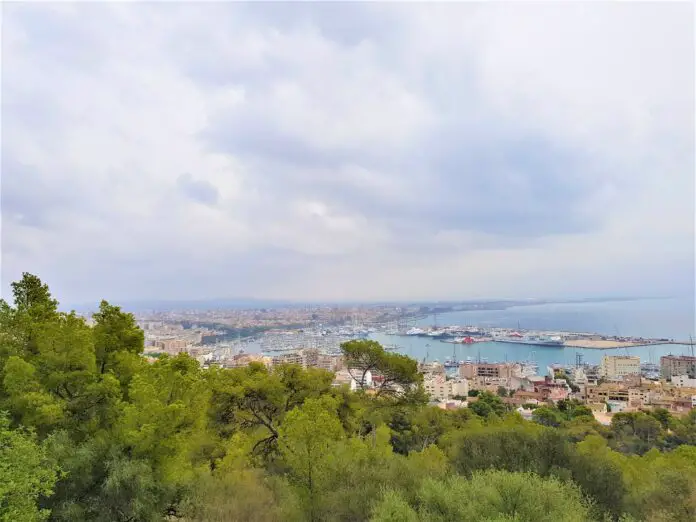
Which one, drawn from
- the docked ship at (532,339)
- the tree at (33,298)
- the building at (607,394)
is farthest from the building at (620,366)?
the tree at (33,298)

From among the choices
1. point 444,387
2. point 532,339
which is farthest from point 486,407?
point 532,339

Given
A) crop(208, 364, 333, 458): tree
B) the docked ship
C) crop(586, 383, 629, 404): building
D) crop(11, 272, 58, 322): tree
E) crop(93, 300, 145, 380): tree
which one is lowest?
the docked ship

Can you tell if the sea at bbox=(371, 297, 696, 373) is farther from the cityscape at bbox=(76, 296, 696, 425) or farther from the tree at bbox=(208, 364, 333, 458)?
the tree at bbox=(208, 364, 333, 458)

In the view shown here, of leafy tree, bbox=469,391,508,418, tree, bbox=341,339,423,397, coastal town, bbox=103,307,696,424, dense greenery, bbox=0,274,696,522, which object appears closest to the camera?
dense greenery, bbox=0,274,696,522

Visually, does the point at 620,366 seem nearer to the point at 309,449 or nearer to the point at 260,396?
the point at 260,396

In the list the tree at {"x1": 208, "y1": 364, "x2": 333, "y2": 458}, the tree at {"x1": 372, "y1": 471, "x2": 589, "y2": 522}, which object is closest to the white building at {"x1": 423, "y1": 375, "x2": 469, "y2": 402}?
the tree at {"x1": 208, "y1": 364, "x2": 333, "y2": 458}

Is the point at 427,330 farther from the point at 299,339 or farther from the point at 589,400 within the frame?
the point at 589,400

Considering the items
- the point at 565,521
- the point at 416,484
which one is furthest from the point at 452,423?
the point at 565,521
